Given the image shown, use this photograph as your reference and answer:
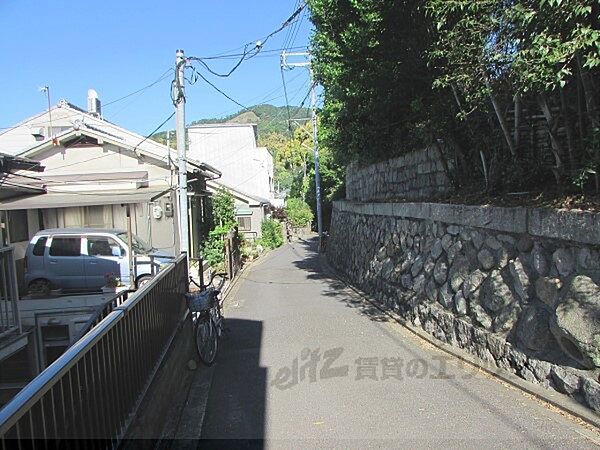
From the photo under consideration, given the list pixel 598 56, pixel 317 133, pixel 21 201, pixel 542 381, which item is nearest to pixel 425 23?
pixel 598 56

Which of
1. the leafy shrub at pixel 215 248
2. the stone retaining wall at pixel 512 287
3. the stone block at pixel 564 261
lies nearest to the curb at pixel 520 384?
the stone retaining wall at pixel 512 287

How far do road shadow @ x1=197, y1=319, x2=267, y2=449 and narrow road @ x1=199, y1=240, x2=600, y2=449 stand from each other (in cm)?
1

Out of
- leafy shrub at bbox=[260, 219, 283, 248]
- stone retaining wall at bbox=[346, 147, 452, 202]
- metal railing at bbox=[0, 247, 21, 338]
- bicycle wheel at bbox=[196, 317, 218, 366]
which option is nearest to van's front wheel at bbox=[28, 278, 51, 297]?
metal railing at bbox=[0, 247, 21, 338]

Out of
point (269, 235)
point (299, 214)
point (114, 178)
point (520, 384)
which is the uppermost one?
point (114, 178)

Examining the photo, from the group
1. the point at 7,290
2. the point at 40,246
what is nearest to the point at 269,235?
the point at 40,246

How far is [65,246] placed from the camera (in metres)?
13.0

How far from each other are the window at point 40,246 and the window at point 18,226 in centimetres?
83

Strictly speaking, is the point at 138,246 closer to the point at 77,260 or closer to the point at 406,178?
the point at 77,260

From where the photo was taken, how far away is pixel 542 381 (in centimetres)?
521

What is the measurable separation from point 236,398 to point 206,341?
162 centimetres

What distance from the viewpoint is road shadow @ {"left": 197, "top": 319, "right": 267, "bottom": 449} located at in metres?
4.65

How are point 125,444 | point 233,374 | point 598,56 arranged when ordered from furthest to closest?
point 233,374 → point 598,56 → point 125,444

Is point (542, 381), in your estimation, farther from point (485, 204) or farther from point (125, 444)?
point (125, 444)

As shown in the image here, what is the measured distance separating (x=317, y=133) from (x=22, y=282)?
69.0 feet
